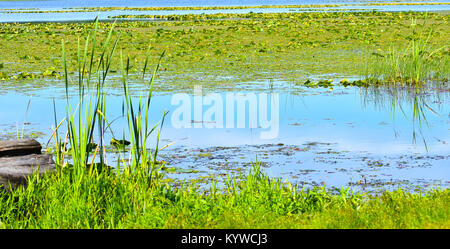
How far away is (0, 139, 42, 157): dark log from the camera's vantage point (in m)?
7.27

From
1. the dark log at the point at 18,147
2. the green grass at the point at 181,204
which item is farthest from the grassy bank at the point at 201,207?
the dark log at the point at 18,147

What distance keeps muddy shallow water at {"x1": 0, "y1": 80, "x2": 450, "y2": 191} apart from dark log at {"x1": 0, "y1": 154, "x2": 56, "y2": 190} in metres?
0.47

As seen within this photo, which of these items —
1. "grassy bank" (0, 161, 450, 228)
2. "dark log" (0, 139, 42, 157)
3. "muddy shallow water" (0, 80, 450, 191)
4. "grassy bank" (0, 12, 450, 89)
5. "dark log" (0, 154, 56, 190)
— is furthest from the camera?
"grassy bank" (0, 12, 450, 89)

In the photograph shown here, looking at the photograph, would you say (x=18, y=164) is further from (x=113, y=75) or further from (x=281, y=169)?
(x=113, y=75)

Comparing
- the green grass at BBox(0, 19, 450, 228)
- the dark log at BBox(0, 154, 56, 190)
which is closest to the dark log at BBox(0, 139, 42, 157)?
the dark log at BBox(0, 154, 56, 190)

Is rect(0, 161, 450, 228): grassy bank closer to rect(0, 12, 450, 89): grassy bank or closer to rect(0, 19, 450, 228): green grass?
rect(0, 19, 450, 228): green grass

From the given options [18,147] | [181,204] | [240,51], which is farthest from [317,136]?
[240,51]

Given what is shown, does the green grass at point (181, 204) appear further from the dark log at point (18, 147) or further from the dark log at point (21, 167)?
the dark log at point (18, 147)

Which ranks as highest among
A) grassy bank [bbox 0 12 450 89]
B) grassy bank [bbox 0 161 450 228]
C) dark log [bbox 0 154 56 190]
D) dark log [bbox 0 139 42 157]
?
grassy bank [bbox 0 12 450 89]

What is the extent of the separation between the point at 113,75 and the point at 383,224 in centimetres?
1133

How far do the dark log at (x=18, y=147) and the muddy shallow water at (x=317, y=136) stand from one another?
0.55 feet

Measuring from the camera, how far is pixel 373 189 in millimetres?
6934

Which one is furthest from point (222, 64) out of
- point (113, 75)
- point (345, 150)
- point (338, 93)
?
point (345, 150)

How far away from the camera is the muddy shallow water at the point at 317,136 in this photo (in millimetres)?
7598
